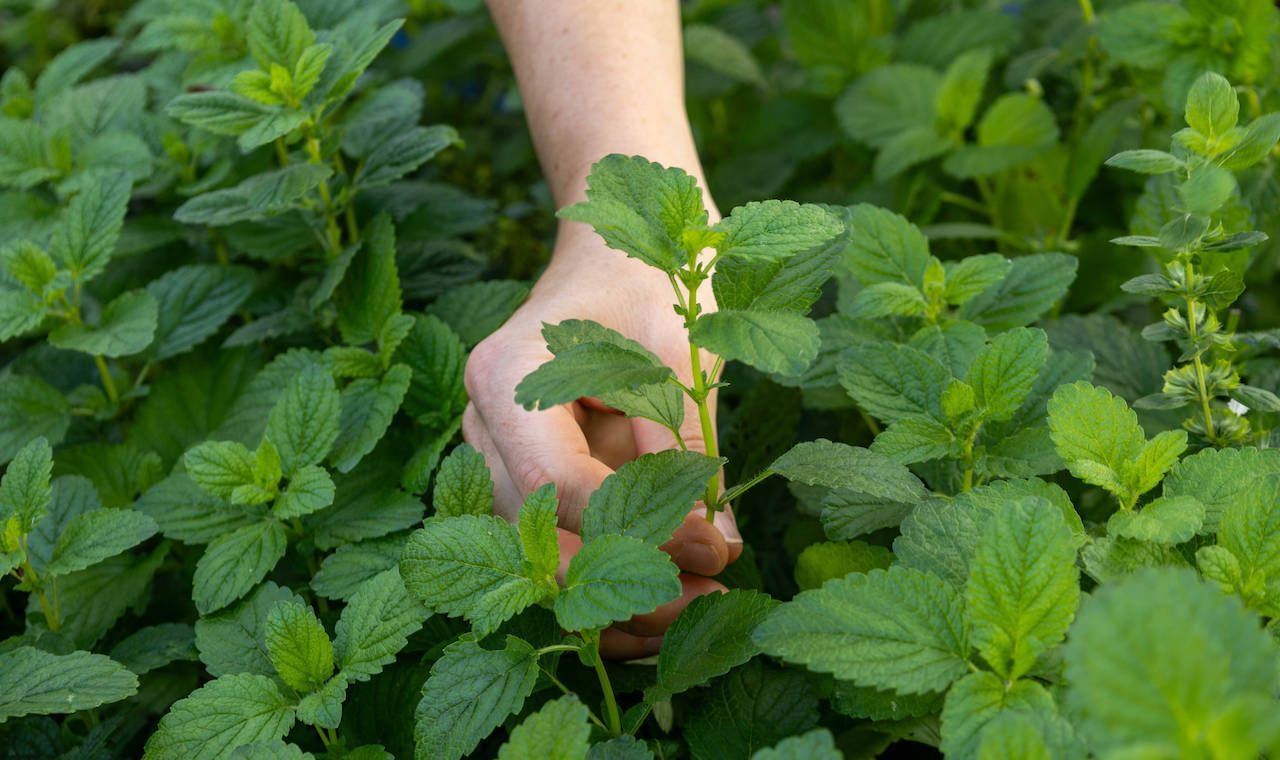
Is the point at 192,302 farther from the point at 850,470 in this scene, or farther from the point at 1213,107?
the point at 1213,107

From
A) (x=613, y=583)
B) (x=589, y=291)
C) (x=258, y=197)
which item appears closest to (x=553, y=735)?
(x=613, y=583)

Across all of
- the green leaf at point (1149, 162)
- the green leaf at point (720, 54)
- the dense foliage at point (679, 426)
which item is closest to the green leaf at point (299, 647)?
the dense foliage at point (679, 426)

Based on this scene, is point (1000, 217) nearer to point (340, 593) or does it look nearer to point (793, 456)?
point (793, 456)

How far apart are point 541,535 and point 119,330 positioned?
27.4 inches

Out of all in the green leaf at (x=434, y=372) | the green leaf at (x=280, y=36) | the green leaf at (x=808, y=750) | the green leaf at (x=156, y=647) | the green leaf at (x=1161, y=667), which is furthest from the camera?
the green leaf at (x=280, y=36)

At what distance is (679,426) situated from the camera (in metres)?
1.09

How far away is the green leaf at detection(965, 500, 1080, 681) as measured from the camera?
0.78m

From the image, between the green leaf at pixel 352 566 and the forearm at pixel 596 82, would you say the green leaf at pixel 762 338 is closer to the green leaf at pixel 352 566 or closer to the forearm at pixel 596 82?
the green leaf at pixel 352 566

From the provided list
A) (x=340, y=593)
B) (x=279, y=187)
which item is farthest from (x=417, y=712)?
(x=279, y=187)

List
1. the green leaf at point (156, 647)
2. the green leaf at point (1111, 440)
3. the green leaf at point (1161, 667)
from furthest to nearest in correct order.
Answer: the green leaf at point (156, 647)
the green leaf at point (1111, 440)
the green leaf at point (1161, 667)

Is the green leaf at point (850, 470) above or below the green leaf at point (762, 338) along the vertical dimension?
below

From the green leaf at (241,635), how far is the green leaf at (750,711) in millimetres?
367

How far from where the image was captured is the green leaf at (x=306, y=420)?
119 centimetres

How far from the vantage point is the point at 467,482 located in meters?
1.08
